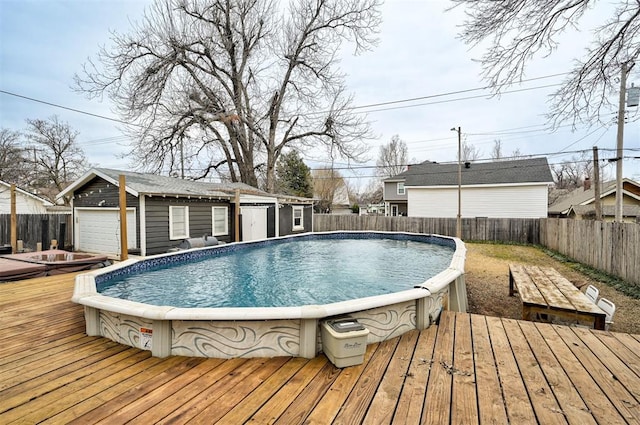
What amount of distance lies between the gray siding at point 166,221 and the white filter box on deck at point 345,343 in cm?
766

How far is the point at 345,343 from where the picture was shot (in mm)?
2227

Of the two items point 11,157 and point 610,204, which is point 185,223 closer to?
point 11,157

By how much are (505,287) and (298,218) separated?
31.8ft

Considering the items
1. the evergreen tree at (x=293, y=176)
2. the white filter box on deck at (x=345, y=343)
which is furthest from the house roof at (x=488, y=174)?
the white filter box on deck at (x=345, y=343)

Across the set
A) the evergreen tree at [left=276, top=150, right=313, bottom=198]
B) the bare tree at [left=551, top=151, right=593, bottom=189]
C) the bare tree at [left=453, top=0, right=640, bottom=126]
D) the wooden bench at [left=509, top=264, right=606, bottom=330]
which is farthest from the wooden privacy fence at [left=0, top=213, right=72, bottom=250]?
the bare tree at [left=551, top=151, right=593, bottom=189]

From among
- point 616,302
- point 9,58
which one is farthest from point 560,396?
point 9,58

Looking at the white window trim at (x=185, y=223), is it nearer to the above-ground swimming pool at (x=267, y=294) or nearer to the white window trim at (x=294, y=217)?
the above-ground swimming pool at (x=267, y=294)

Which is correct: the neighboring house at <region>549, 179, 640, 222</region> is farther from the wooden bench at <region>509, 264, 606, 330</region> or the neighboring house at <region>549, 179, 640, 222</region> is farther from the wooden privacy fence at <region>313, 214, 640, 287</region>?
the wooden bench at <region>509, 264, 606, 330</region>

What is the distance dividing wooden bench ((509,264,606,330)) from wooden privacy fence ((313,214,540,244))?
401 inches

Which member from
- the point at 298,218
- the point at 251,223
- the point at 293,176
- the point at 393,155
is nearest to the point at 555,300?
the point at 251,223

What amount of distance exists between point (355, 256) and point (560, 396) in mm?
6759

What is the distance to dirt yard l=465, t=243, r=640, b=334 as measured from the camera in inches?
173

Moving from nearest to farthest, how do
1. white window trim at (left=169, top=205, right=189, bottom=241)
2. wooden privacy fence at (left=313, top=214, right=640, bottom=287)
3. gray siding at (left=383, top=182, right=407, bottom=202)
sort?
wooden privacy fence at (left=313, top=214, right=640, bottom=287)
white window trim at (left=169, top=205, right=189, bottom=241)
gray siding at (left=383, top=182, right=407, bottom=202)

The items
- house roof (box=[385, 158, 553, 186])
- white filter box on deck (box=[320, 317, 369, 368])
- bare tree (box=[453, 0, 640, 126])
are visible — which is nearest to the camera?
white filter box on deck (box=[320, 317, 369, 368])
